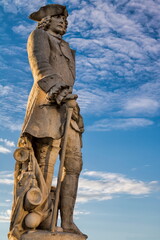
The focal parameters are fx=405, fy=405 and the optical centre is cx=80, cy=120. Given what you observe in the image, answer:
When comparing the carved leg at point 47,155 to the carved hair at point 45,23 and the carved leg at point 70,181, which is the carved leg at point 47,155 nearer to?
→ the carved leg at point 70,181

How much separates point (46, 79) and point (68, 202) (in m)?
2.41

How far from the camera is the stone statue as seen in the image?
735 cm

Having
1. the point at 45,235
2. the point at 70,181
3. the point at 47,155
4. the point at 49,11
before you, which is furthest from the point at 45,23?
the point at 45,235

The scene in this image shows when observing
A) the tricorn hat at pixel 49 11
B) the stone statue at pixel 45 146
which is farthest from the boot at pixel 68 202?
the tricorn hat at pixel 49 11

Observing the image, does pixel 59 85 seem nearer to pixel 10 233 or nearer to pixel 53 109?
pixel 53 109

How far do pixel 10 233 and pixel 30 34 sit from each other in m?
4.06

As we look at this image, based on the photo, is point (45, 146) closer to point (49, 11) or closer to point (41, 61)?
point (41, 61)

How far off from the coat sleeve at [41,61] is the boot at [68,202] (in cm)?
184

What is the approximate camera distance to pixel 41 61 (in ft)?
26.6

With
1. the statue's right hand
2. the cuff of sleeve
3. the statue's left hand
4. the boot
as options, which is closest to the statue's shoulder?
the cuff of sleeve

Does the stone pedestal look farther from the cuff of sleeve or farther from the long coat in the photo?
the cuff of sleeve

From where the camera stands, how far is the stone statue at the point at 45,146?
7348 mm

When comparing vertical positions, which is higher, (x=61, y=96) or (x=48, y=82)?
(x=48, y=82)

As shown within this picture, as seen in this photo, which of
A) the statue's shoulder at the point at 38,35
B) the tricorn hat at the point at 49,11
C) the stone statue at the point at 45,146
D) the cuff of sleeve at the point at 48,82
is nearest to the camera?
the stone statue at the point at 45,146
